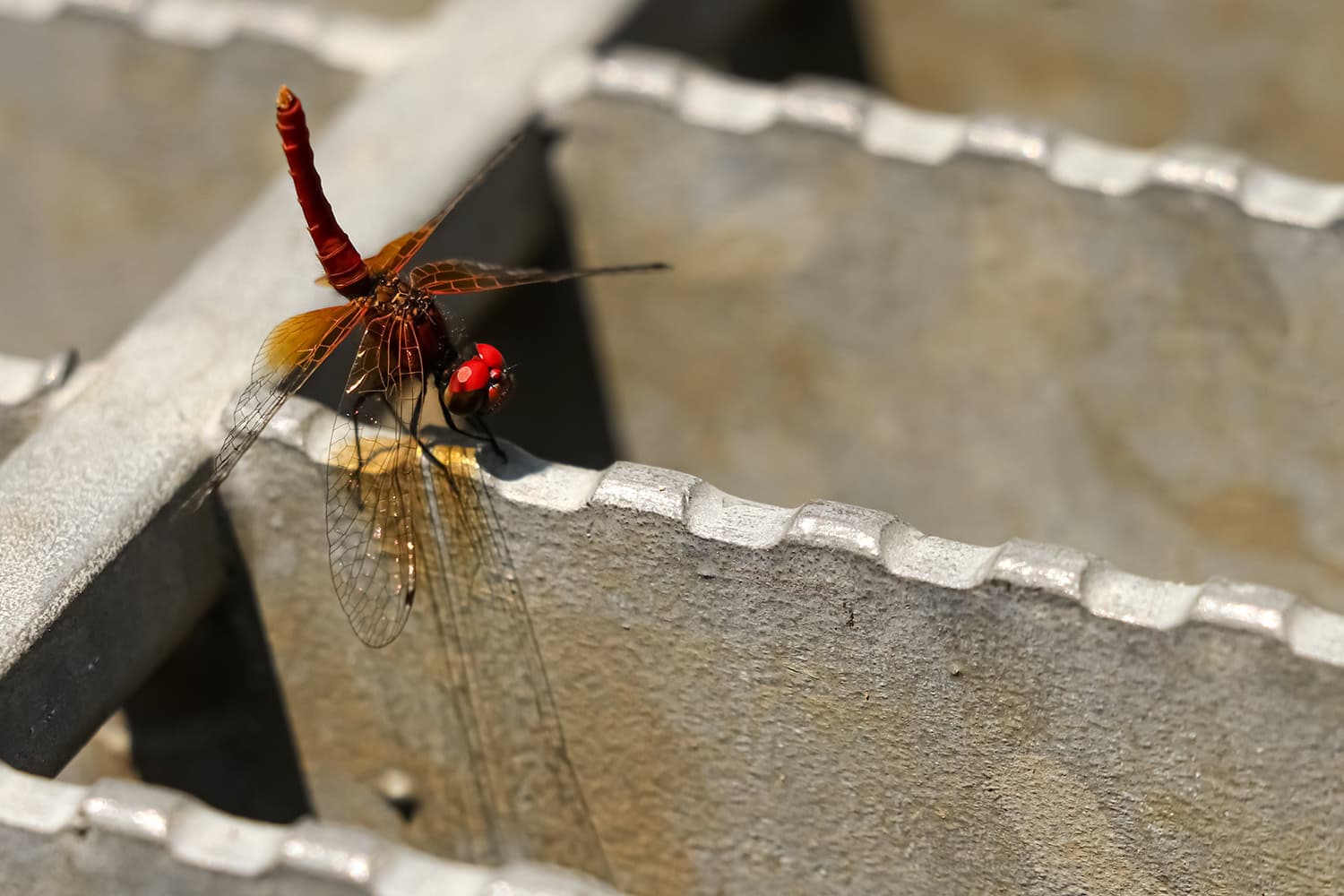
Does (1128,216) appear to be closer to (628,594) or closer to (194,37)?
(628,594)

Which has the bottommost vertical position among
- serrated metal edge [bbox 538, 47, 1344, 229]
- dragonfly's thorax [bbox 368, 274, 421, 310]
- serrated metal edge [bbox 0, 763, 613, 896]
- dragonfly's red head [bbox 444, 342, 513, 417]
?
serrated metal edge [bbox 0, 763, 613, 896]

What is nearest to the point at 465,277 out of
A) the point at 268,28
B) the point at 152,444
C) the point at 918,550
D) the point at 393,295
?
the point at 393,295

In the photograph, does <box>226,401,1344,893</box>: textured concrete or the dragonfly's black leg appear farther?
the dragonfly's black leg

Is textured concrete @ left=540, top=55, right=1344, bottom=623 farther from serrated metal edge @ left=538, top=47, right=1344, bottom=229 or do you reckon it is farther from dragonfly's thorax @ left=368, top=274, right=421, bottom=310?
dragonfly's thorax @ left=368, top=274, right=421, bottom=310

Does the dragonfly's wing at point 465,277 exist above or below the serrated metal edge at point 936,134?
above

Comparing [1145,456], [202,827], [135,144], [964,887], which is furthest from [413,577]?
[135,144]

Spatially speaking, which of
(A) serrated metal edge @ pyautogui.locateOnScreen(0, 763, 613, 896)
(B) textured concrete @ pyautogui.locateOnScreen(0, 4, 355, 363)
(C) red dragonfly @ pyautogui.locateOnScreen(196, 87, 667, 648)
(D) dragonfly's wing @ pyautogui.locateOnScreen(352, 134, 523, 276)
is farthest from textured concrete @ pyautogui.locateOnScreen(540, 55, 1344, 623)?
(A) serrated metal edge @ pyautogui.locateOnScreen(0, 763, 613, 896)

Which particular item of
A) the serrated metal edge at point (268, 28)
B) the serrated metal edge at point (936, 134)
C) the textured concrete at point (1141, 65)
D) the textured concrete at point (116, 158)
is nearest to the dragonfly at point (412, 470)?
the serrated metal edge at point (936, 134)

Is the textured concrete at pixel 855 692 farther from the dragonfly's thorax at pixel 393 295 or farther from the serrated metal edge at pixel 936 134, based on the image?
the serrated metal edge at pixel 936 134
